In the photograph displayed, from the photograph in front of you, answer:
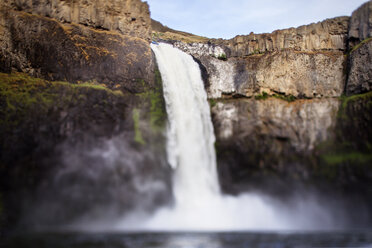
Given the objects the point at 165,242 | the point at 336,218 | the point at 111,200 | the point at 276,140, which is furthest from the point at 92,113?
the point at 336,218

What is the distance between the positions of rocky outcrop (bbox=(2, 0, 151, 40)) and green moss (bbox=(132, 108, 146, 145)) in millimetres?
8178

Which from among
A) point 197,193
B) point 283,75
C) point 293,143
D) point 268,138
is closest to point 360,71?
point 283,75

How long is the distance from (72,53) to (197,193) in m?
14.4

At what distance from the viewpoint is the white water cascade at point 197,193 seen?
21.3 m

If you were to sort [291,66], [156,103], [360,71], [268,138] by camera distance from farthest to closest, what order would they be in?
[291,66], [360,71], [268,138], [156,103]

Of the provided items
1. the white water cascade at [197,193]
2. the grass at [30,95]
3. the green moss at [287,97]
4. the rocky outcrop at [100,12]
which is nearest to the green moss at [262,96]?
the green moss at [287,97]

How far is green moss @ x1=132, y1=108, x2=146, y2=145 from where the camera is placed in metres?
24.2

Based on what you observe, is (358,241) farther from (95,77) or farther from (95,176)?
(95,77)

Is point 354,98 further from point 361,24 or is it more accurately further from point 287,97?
point 361,24

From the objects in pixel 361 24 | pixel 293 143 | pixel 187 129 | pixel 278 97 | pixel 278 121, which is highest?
pixel 361 24

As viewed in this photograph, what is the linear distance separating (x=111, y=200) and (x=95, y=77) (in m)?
10.3

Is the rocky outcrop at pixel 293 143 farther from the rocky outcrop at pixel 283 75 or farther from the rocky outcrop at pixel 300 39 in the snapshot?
the rocky outcrop at pixel 300 39

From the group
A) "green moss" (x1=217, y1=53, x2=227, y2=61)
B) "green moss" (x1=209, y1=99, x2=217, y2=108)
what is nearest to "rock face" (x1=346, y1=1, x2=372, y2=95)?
"green moss" (x1=217, y1=53, x2=227, y2=61)

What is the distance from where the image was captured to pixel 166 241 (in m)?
14.8
